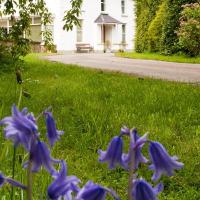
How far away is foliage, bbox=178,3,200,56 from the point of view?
2355 cm

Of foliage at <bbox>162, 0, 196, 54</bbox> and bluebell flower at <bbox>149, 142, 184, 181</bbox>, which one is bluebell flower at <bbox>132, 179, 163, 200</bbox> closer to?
bluebell flower at <bbox>149, 142, 184, 181</bbox>

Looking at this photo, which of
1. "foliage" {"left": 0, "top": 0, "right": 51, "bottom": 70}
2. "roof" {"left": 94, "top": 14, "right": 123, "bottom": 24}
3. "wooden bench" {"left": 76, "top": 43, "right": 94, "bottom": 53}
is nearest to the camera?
"foliage" {"left": 0, "top": 0, "right": 51, "bottom": 70}

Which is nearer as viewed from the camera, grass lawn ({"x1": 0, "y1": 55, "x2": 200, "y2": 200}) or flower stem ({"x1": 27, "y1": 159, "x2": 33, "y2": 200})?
flower stem ({"x1": 27, "y1": 159, "x2": 33, "y2": 200})

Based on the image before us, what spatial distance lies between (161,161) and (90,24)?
50.5 m

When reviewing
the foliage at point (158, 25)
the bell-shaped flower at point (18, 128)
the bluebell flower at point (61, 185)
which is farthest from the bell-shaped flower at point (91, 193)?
the foliage at point (158, 25)

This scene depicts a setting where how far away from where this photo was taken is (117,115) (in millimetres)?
7141

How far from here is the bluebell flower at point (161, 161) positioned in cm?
123

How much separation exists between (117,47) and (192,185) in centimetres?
4808

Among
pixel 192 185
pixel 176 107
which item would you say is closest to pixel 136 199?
pixel 192 185

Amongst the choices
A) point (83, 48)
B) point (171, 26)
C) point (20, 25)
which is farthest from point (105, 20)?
point (20, 25)

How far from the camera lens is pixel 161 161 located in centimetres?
125

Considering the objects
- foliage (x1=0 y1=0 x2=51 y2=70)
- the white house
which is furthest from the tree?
the white house

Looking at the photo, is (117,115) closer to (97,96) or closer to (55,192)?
(97,96)

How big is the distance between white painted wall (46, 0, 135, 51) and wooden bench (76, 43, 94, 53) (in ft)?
3.48
